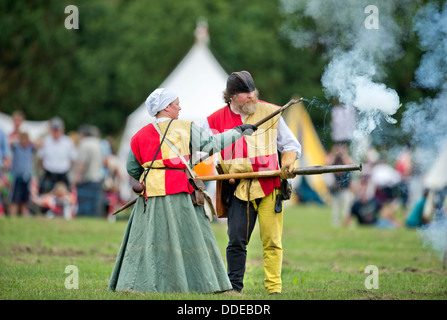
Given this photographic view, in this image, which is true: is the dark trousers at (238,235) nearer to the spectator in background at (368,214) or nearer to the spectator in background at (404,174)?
the spectator in background at (368,214)

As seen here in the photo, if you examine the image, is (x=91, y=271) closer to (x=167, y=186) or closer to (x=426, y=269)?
(x=167, y=186)

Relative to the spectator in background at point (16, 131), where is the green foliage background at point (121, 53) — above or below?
above

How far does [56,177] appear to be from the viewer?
17609 millimetres

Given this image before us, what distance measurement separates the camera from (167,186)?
6953mm

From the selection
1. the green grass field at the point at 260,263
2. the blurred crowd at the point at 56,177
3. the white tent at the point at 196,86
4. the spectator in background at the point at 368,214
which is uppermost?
the white tent at the point at 196,86

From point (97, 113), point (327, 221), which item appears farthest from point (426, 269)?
point (97, 113)

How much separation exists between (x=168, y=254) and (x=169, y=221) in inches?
11.1

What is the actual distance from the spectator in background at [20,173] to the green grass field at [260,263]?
4.37 ft

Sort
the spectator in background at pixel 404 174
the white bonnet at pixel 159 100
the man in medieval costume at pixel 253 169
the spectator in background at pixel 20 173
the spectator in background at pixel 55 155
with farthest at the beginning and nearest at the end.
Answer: the spectator in background at pixel 404 174 < the spectator in background at pixel 55 155 < the spectator in background at pixel 20 173 < the man in medieval costume at pixel 253 169 < the white bonnet at pixel 159 100

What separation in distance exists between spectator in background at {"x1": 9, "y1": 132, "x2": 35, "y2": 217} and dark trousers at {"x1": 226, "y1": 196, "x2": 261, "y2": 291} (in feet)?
34.4

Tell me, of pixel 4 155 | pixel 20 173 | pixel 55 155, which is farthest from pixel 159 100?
pixel 55 155

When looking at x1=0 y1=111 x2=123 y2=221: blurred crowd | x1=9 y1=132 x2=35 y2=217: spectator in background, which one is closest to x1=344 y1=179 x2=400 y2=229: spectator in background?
x1=0 y1=111 x2=123 y2=221: blurred crowd

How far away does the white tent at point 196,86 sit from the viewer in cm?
2022

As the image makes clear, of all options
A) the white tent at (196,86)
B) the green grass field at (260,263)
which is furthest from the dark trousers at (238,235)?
the white tent at (196,86)
